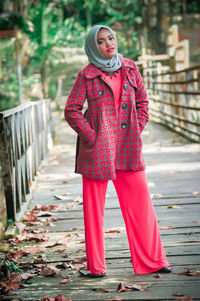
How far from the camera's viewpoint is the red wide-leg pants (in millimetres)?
3682

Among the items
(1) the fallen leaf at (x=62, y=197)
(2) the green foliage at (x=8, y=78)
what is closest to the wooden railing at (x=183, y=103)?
(1) the fallen leaf at (x=62, y=197)

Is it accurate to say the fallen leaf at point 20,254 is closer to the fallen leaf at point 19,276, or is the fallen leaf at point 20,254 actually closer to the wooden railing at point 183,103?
the fallen leaf at point 19,276

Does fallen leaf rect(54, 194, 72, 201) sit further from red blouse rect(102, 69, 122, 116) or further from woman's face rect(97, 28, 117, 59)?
woman's face rect(97, 28, 117, 59)

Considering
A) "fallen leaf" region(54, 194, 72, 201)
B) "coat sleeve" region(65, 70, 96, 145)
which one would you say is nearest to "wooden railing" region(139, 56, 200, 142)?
"fallen leaf" region(54, 194, 72, 201)

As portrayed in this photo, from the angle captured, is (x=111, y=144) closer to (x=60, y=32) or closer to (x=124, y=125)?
(x=124, y=125)

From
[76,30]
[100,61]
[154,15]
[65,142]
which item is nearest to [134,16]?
[154,15]

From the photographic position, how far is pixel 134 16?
31219mm

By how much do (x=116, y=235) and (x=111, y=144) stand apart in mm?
1554

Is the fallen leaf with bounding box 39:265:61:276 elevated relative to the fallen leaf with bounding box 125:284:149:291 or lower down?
lower down

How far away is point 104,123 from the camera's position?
11.7 feet

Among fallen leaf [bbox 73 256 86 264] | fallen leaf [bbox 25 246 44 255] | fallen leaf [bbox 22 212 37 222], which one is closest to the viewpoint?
fallen leaf [bbox 73 256 86 264]

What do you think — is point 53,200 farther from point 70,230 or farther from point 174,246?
point 174,246

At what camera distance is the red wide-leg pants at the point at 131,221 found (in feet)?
12.1

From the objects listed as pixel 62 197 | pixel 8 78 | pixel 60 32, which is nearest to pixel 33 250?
pixel 62 197
